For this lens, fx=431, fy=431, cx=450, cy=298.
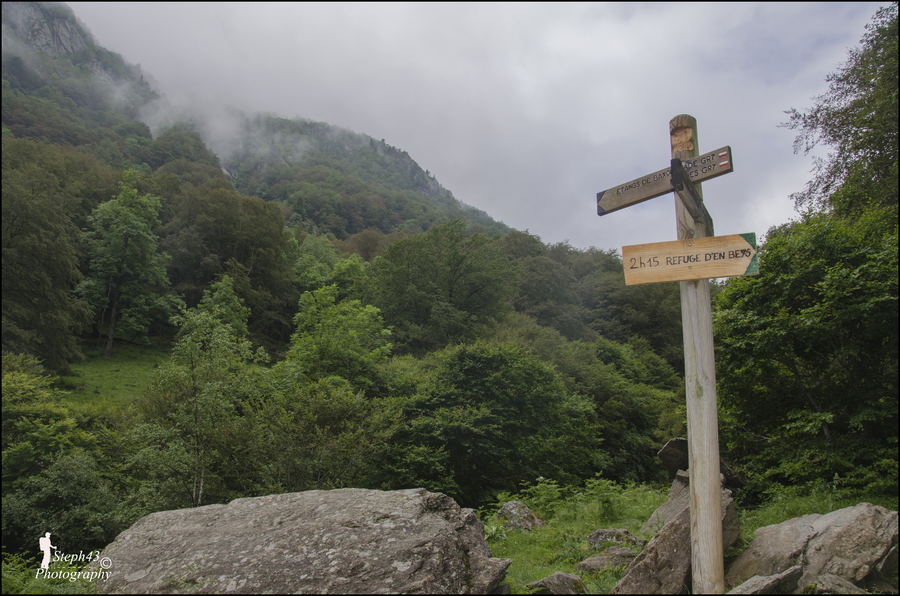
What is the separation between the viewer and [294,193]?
8506cm

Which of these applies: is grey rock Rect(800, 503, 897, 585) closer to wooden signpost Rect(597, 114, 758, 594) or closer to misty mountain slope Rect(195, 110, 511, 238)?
wooden signpost Rect(597, 114, 758, 594)

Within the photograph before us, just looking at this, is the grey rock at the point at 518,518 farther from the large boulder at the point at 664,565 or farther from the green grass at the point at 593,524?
the large boulder at the point at 664,565

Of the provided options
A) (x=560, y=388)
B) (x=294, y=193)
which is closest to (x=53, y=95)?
(x=560, y=388)

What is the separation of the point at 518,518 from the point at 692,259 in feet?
22.9

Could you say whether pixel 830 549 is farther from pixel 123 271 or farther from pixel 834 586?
pixel 123 271

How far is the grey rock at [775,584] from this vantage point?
156 inches

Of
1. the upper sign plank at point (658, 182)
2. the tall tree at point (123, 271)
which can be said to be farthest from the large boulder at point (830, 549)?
the tall tree at point (123, 271)

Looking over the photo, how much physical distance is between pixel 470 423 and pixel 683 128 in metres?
11.6

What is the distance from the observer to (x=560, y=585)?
4.79 meters

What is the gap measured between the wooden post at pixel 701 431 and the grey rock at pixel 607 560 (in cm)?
141

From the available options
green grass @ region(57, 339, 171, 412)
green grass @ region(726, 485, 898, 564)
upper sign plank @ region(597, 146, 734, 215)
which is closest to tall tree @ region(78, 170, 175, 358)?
green grass @ region(57, 339, 171, 412)

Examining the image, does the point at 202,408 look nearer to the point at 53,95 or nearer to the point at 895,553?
the point at 53,95

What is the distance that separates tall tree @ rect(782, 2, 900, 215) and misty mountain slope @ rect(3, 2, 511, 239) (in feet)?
40.9

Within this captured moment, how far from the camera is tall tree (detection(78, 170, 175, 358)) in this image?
3091 cm
